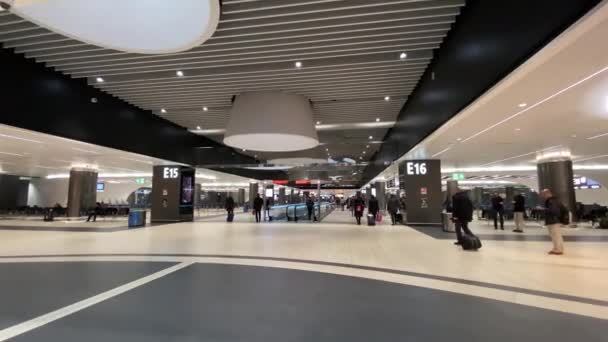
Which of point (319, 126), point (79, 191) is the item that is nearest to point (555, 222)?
point (319, 126)

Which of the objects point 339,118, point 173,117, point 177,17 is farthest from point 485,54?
point 173,117

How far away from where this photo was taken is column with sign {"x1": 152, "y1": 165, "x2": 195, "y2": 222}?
16781 mm

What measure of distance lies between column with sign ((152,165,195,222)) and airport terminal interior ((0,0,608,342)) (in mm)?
2637

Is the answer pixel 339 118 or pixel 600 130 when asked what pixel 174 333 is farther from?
pixel 600 130

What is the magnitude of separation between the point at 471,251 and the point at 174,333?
22.8 ft

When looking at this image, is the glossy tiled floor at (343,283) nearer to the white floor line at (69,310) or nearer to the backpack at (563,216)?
the white floor line at (69,310)

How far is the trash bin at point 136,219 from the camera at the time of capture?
45.6 ft

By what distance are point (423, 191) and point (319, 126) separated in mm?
5854

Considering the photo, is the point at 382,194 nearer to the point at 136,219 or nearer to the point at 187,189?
the point at 187,189

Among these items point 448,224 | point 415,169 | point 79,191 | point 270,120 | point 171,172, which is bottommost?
point 448,224

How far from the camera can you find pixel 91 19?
5617mm

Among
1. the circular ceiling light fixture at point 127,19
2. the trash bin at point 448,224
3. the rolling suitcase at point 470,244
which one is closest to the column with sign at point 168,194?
the circular ceiling light fixture at point 127,19

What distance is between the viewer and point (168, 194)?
667 inches

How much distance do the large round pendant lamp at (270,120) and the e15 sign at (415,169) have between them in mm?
6162
